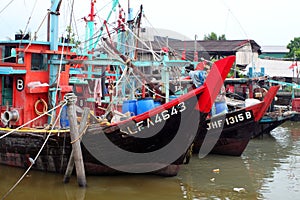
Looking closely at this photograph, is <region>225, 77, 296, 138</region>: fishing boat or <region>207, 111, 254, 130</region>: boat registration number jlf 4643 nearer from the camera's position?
<region>207, 111, 254, 130</region>: boat registration number jlf 4643

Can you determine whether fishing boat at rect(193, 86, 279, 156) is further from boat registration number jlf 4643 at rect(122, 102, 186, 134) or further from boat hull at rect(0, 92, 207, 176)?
boat registration number jlf 4643 at rect(122, 102, 186, 134)

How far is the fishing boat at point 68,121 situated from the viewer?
31.0 feet

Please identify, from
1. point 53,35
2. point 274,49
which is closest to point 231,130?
point 53,35

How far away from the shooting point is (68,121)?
423 inches

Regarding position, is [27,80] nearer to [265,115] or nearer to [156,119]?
[156,119]

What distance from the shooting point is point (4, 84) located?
1155cm

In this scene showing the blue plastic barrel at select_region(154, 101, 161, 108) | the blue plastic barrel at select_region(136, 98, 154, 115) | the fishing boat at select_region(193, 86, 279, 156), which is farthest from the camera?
the fishing boat at select_region(193, 86, 279, 156)

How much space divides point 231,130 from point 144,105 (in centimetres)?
434

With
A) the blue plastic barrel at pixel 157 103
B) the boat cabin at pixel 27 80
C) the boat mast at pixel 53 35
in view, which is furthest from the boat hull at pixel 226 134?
the boat mast at pixel 53 35

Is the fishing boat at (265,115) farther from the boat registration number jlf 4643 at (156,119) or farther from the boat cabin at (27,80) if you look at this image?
the boat cabin at (27,80)

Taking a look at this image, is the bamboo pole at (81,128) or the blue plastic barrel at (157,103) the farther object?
the blue plastic barrel at (157,103)

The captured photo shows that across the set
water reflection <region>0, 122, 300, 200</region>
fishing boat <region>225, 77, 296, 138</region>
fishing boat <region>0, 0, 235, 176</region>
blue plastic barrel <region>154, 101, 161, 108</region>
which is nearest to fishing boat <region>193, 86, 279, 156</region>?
water reflection <region>0, 122, 300, 200</region>

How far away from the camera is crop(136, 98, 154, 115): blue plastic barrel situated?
10.4 meters

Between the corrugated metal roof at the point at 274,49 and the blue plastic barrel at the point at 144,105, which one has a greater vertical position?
the corrugated metal roof at the point at 274,49
